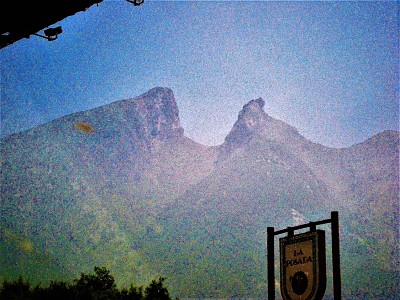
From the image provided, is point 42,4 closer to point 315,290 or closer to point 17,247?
point 315,290

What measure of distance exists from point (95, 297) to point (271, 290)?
5.04 metres

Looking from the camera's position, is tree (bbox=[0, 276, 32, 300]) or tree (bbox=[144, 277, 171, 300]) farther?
tree (bbox=[144, 277, 171, 300])

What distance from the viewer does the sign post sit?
489 inches

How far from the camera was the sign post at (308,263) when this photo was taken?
40.8 feet

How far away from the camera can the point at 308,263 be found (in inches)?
508

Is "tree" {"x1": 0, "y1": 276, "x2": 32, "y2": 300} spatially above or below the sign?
below

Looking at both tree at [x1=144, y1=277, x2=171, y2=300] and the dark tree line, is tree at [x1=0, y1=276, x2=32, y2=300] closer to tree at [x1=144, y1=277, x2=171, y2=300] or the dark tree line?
the dark tree line

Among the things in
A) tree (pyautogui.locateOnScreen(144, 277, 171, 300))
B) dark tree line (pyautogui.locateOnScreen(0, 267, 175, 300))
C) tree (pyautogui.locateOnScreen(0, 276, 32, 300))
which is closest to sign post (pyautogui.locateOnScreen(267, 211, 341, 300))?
tree (pyautogui.locateOnScreen(144, 277, 171, 300))

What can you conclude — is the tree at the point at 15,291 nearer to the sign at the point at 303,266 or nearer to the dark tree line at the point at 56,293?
the dark tree line at the point at 56,293

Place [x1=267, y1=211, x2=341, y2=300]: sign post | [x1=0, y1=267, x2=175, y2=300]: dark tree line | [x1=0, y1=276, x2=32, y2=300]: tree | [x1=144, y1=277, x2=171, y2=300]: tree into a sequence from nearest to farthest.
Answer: [x1=0, y1=276, x2=32, y2=300]: tree, [x1=0, y1=267, x2=175, y2=300]: dark tree line, [x1=267, y1=211, x2=341, y2=300]: sign post, [x1=144, y1=277, x2=171, y2=300]: tree

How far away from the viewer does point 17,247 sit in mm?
197500

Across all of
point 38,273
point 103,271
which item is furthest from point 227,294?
point 103,271

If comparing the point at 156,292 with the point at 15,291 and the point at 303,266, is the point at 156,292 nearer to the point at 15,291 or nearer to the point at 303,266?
the point at 303,266

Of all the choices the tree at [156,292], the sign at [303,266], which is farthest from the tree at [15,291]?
the sign at [303,266]
